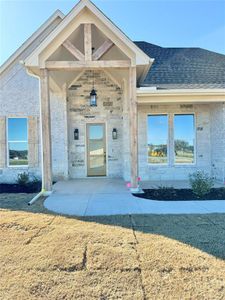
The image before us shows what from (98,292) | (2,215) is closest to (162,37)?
(2,215)

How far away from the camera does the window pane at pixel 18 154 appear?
35.3 ft

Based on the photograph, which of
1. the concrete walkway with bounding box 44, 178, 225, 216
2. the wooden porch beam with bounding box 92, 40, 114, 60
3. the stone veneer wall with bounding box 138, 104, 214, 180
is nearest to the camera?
the concrete walkway with bounding box 44, 178, 225, 216

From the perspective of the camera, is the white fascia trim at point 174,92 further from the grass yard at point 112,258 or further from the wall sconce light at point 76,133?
the grass yard at point 112,258

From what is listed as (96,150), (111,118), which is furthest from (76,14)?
(96,150)

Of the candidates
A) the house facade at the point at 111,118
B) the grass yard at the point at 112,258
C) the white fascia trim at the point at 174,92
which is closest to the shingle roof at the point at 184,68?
the house facade at the point at 111,118

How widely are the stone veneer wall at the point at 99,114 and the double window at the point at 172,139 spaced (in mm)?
1475

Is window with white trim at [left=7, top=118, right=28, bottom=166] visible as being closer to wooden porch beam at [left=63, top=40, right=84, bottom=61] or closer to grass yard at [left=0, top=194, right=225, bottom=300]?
wooden porch beam at [left=63, top=40, right=84, bottom=61]

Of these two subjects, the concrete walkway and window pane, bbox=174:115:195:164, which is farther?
window pane, bbox=174:115:195:164

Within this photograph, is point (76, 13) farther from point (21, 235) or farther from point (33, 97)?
point (21, 235)

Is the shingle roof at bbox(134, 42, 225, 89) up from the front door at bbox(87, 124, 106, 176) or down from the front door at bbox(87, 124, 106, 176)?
up

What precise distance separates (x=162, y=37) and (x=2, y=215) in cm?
1680

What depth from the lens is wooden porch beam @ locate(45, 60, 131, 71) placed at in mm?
7578

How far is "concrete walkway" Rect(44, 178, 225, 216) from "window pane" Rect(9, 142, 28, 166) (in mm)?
3193

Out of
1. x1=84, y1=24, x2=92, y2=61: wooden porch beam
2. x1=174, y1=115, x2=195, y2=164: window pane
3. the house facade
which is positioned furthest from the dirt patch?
x1=84, y1=24, x2=92, y2=61: wooden porch beam
